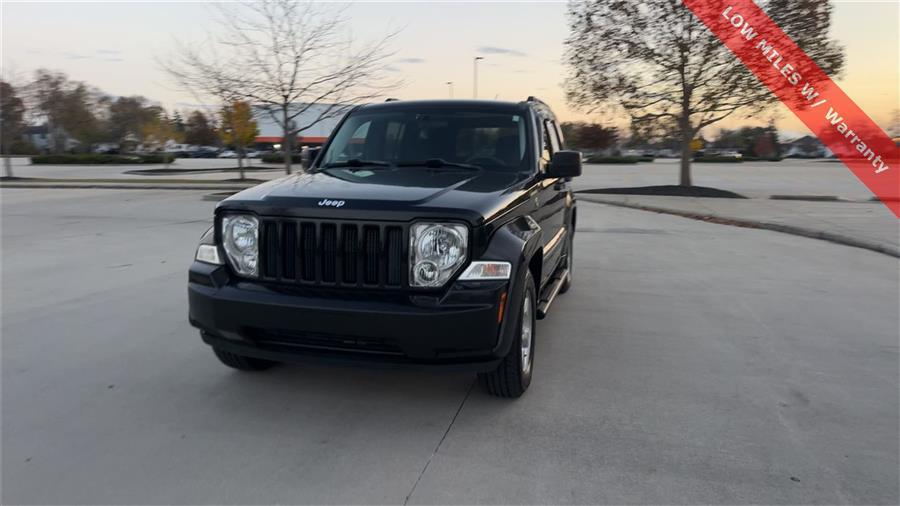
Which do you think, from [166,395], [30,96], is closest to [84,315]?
[166,395]

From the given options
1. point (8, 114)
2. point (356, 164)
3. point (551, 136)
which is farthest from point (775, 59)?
point (8, 114)

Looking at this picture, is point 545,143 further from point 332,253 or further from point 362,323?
point 362,323

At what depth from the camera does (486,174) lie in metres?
4.50

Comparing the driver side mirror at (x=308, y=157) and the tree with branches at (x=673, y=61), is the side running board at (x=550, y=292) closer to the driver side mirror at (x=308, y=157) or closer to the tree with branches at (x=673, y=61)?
the driver side mirror at (x=308, y=157)

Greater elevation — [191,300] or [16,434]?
[191,300]

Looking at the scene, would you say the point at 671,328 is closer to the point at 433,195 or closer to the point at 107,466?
the point at 433,195

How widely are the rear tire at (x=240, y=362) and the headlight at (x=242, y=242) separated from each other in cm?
69

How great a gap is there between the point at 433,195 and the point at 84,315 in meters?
3.79

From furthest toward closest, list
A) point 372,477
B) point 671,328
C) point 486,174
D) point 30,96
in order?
point 30,96, point 671,328, point 486,174, point 372,477

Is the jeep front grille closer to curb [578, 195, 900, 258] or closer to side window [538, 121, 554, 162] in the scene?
side window [538, 121, 554, 162]

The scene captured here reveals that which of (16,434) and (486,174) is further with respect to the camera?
(486,174)

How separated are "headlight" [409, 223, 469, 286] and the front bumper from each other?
0.10 metres

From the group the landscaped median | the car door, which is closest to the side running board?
the car door

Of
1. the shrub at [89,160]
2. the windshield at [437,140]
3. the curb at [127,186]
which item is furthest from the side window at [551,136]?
the shrub at [89,160]
